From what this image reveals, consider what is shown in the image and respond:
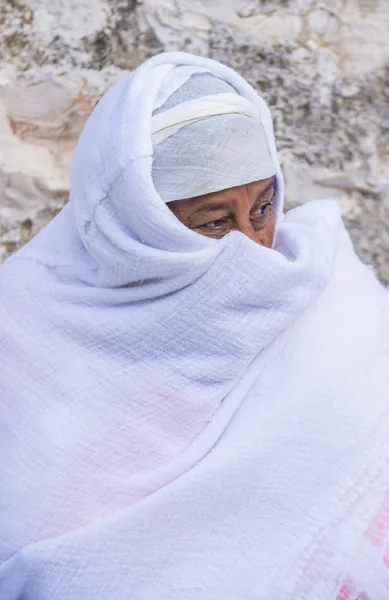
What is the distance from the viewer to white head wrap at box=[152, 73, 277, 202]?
1119 mm

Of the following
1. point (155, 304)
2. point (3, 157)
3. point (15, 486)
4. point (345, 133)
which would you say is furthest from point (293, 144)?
point (15, 486)

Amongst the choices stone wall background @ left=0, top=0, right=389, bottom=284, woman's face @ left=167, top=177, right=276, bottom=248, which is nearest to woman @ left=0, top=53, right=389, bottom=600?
woman's face @ left=167, top=177, right=276, bottom=248

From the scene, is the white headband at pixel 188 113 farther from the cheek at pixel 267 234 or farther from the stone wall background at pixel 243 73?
the stone wall background at pixel 243 73

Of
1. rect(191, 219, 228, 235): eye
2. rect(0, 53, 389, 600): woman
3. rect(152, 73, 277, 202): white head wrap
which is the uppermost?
rect(152, 73, 277, 202): white head wrap

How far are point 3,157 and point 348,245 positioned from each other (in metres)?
0.92

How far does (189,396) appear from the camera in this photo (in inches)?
44.3

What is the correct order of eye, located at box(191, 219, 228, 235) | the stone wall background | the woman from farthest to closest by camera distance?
1. the stone wall background
2. eye, located at box(191, 219, 228, 235)
3. the woman

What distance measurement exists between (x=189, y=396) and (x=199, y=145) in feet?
1.33

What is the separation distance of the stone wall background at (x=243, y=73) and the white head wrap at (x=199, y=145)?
0.73 meters

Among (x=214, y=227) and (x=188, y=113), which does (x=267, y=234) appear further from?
(x=188, y=113)

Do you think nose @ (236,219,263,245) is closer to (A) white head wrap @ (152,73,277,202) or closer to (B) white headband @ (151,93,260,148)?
(A) white head wrap @ (152,73,277,202)

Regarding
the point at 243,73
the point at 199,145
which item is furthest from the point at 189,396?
the point at 243,73

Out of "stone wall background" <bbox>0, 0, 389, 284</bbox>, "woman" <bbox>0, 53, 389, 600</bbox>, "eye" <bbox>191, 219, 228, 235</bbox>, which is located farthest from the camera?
"stone wall background" <bbox>0, 0, 389, 284</bbox>

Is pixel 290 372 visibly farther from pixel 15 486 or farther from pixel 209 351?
pixel 15 486
